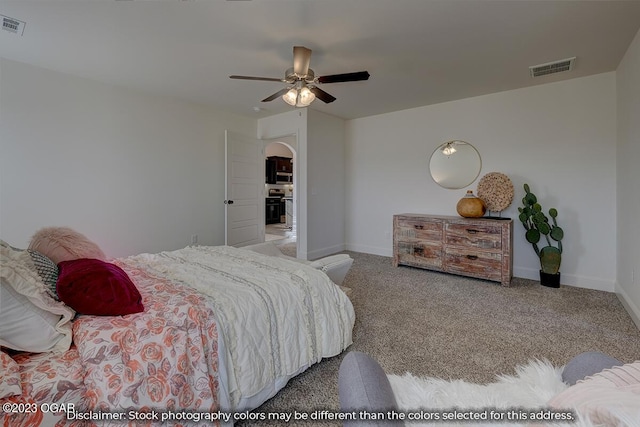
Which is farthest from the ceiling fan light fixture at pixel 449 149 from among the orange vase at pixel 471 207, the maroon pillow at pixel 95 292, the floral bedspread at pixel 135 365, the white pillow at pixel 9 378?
the white pillow at pixel 9 378

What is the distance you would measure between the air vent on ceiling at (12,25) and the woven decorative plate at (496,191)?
16.8 ft

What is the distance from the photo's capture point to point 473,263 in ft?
12.1

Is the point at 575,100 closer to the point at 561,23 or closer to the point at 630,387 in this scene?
the point at 561,23

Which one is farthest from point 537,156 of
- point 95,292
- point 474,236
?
point 95,292

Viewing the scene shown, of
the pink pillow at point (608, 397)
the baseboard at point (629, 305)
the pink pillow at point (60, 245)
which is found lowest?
the baseboard at point (629, 305)

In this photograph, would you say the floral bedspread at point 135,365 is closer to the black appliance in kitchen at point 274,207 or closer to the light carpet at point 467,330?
the light carpet at point 467,330

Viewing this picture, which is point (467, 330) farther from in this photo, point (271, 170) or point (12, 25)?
point (271, 170)

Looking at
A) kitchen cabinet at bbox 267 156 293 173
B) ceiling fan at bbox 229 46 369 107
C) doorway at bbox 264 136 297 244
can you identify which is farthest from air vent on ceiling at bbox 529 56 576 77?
kitchen cabinet at bbox 267 156 293 173

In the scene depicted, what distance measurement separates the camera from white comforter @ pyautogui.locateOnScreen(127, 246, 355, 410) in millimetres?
1399

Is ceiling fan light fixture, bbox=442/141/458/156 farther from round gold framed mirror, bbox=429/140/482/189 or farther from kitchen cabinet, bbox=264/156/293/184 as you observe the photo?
kitchen cabinet, bbox=264/156/293/184

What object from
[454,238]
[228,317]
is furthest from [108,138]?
[454,238]

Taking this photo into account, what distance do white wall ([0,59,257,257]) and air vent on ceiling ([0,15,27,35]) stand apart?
0.80 m

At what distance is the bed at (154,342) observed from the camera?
3.29ft

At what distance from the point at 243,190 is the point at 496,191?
394 cm
